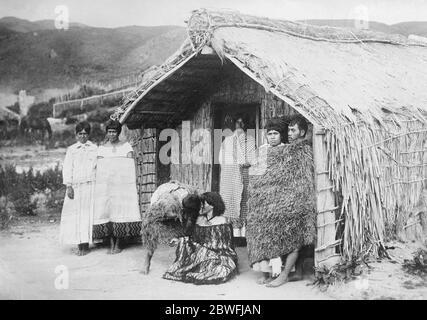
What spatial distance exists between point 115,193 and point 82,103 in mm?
5852

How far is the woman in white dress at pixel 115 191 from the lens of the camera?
278 inches

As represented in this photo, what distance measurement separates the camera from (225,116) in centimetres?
807

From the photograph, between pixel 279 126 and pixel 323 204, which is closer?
pixel 323 204

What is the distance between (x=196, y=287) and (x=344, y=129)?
223 cm

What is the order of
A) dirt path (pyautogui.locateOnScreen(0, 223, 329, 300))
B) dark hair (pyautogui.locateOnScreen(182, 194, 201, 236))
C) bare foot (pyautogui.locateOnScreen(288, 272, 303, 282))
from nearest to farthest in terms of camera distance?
dirt path (pyautogui.locateOnScreen(0, 223, 329, 300)) → bare foot (pyautogui.locateOnScreen(288, 272, 303, 282)) → dark hair (pyautogui.locateOnScreen(182, 194, 201, 236))

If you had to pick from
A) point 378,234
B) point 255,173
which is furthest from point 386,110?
point 255,173

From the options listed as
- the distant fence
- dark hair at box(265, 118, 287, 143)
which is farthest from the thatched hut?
the distant fence

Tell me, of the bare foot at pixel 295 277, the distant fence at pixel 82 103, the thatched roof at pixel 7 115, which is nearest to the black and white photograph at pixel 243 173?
the bare foot at pixel 295 277

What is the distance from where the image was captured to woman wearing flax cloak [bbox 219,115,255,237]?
713cm

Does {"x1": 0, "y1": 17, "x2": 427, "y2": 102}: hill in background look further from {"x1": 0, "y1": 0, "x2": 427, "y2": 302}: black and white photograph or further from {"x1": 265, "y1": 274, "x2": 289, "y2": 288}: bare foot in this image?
{"x1": 265, "y1": 274, "x2": 289, "y2": 288}: bare foot

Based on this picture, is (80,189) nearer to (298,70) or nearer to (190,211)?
(190,211)

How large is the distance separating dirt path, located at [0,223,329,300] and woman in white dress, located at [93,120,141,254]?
33cm

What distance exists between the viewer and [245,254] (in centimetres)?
707

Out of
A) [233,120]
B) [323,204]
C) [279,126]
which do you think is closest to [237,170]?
[233,120]
